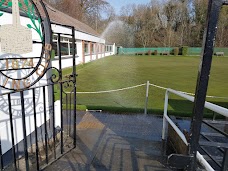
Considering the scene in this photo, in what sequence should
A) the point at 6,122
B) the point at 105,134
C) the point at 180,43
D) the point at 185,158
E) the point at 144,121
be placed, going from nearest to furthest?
the point at 185,158
the point at 6,122
the point at 105,134
the point at 144,121
the point at 180,43

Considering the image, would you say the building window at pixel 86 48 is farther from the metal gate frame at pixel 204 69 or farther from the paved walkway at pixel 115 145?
the metal gate frame at pixel 204 69

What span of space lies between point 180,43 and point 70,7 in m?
21.3

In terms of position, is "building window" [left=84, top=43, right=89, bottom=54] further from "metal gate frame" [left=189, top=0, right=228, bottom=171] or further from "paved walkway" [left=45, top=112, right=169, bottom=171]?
"metal gate frame" [left=189, top=0, right=228, bottom=171]

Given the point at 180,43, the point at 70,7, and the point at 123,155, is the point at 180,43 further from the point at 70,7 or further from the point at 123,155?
the point at 123,155

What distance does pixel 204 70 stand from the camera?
2.93 ft

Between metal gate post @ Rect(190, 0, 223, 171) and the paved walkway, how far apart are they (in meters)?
1.80

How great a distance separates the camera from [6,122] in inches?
106

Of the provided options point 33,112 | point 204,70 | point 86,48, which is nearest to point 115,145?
point 33,112

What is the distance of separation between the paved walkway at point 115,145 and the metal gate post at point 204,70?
1.80m

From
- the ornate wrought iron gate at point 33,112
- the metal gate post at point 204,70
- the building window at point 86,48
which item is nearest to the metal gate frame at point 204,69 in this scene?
the metal gate post at point 204,70

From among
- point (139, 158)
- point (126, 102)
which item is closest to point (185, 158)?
point (139, 158)

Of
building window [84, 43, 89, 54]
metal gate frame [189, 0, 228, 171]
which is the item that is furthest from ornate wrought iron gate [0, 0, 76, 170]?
building window [84, 43, 89, 54]

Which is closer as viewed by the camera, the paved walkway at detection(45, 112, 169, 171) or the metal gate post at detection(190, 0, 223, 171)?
the metal gate post at detection(190, 0, 223, 171)

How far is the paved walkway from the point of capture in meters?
2.56
